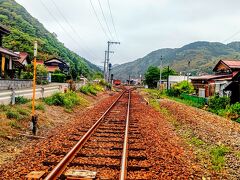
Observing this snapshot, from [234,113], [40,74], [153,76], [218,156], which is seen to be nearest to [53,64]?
[40,74]

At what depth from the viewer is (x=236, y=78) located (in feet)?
94.0

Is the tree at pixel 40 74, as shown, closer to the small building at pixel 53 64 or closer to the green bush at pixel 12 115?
the small building at pixel 53 64

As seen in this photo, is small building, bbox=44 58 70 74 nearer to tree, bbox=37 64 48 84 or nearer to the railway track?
tree, bbox=37 64 48 84

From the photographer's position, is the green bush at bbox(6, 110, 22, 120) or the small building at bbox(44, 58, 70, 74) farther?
the small building at bbox(44, 58, 70, 74)

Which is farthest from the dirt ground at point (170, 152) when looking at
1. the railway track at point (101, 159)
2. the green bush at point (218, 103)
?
the green bush at point (218, 103)

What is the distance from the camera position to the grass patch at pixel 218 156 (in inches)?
328

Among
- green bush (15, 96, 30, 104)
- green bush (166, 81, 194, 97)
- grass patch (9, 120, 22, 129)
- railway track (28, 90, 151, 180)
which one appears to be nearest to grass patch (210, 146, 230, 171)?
railway track (28, 90, 151, 180)

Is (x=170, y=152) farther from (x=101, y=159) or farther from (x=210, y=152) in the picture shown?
(x=101, y=159)

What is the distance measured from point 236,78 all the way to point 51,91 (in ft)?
51.6

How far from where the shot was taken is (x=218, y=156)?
Answer: 30.7 ft

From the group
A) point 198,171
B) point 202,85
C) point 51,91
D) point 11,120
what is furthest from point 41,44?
point 198,171

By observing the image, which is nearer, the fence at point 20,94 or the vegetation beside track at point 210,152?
the vegetation beside track at point 210,152

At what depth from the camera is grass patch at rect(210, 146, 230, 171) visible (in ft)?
27.4

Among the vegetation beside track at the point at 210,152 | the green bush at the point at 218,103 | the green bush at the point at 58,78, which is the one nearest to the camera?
the vegetation beside track at the point at 210,152
